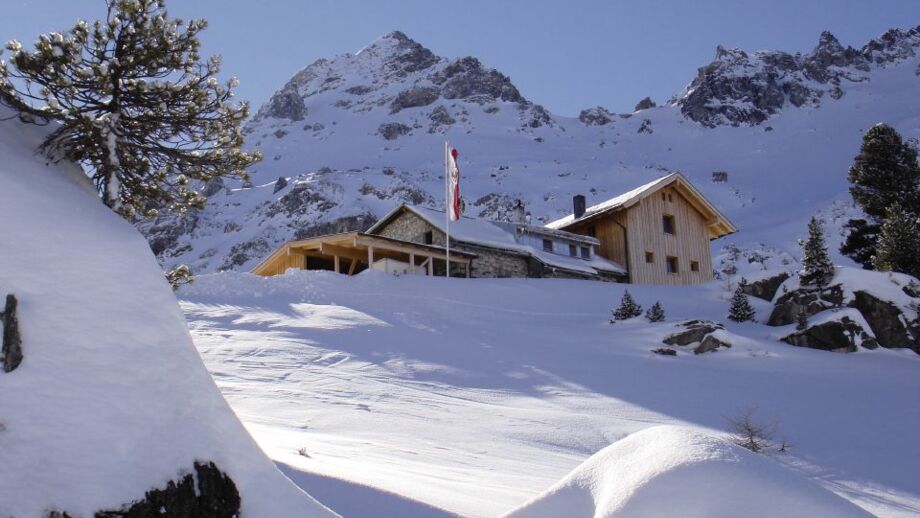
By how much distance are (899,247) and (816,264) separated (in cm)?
341

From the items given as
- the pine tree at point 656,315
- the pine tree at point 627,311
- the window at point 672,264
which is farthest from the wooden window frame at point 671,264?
the pine tree at point 656,315

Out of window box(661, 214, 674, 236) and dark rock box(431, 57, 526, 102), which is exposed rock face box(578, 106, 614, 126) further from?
window box(661, 214, 674, 236)

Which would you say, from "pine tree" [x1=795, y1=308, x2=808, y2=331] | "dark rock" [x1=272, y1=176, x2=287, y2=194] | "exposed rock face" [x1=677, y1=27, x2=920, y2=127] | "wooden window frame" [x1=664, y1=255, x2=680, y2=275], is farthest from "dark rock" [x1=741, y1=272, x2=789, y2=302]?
"exposed rock face" [x1=677, y1=27, x2=920, y2=127]

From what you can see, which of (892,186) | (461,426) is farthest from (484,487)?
(892,186)

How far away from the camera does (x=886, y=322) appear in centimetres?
1923

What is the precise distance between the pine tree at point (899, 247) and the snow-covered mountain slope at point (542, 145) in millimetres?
31917

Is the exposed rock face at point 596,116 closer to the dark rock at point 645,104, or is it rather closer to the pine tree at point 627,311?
the dark rock at point 645,104

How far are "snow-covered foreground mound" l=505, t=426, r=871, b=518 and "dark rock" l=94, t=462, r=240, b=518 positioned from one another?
6.48ft

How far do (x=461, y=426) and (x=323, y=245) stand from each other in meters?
20.2

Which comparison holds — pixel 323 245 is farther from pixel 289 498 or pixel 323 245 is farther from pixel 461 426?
pixel 289 498

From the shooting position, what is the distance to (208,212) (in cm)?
8150

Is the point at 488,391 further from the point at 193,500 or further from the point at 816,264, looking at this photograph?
the point at 816,264

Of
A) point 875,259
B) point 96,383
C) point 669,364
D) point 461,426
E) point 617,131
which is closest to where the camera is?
point 96,383

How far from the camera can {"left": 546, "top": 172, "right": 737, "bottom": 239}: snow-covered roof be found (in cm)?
3506
